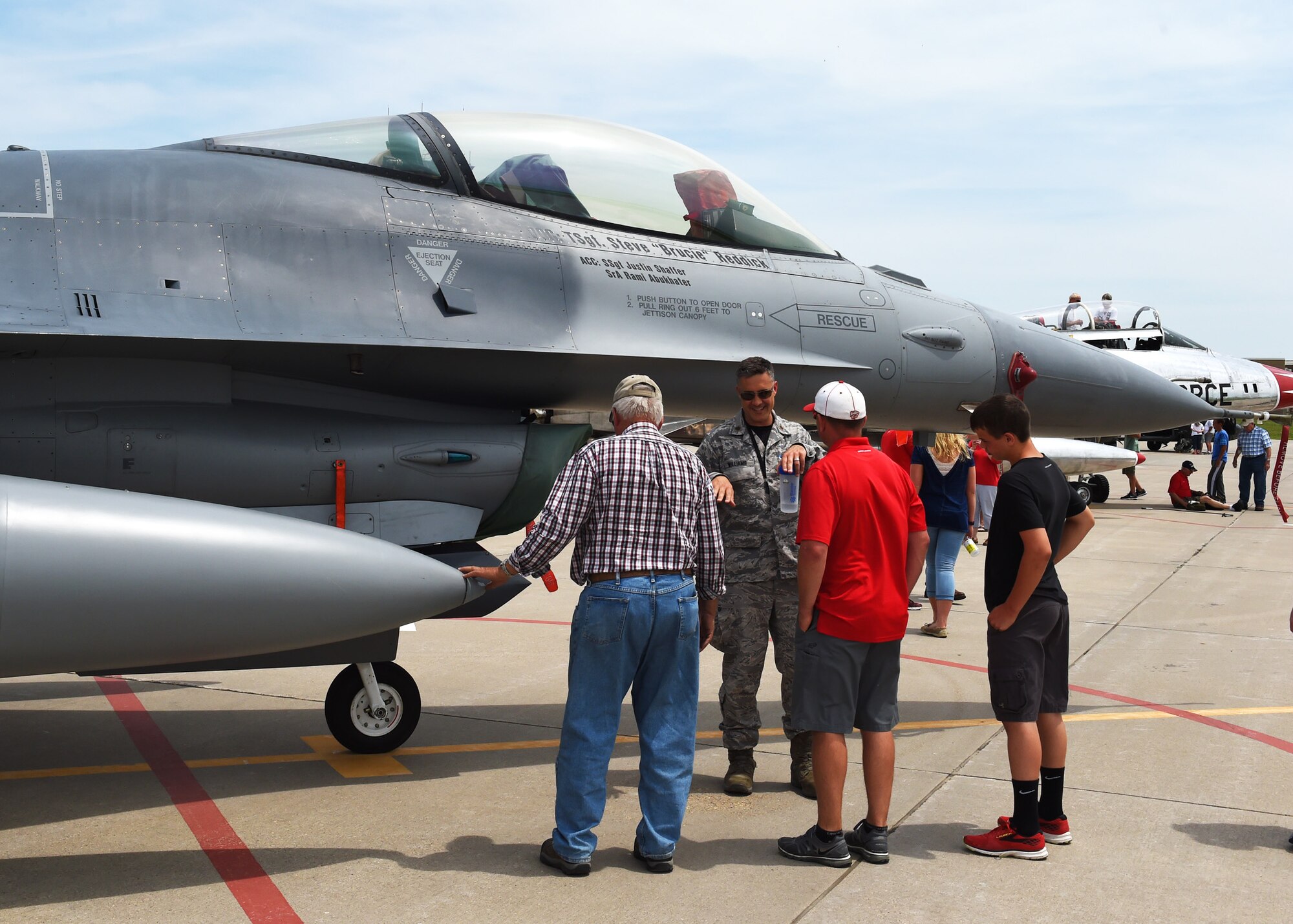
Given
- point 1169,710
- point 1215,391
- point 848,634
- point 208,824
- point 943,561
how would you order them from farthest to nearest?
point 1215,391 → point 943,561 → point 1169,710 → point 208,824 → point 848,634

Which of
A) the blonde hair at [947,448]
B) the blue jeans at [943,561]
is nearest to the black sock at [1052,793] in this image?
the blue jeans at [943,561]

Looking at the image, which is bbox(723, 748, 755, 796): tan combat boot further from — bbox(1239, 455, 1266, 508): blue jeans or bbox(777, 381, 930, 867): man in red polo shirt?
bbox(1239, 455, 1266, 508): blue jeans

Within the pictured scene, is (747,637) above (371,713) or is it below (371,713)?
above

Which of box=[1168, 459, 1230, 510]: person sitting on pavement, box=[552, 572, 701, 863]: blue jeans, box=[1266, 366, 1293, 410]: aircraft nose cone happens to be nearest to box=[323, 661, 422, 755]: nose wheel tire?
box=[552, 572, 701, 863]: blue jeans

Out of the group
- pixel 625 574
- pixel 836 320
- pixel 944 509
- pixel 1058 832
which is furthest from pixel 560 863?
pixel 944 509

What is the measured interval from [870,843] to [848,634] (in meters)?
0.81

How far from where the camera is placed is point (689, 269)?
613cm

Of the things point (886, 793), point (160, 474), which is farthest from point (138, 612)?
A: point (886, 793)

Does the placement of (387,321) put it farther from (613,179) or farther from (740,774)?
(740,774)

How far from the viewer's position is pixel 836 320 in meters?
6.46

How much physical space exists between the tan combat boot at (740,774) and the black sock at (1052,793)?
126cm

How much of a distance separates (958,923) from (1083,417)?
13.9 ft

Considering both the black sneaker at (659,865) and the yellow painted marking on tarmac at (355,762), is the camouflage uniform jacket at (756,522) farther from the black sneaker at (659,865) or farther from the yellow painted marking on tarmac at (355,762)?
the yellow painted marking on tarmac at (355,762)

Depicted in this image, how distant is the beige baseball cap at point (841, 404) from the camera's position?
14.5 feet
